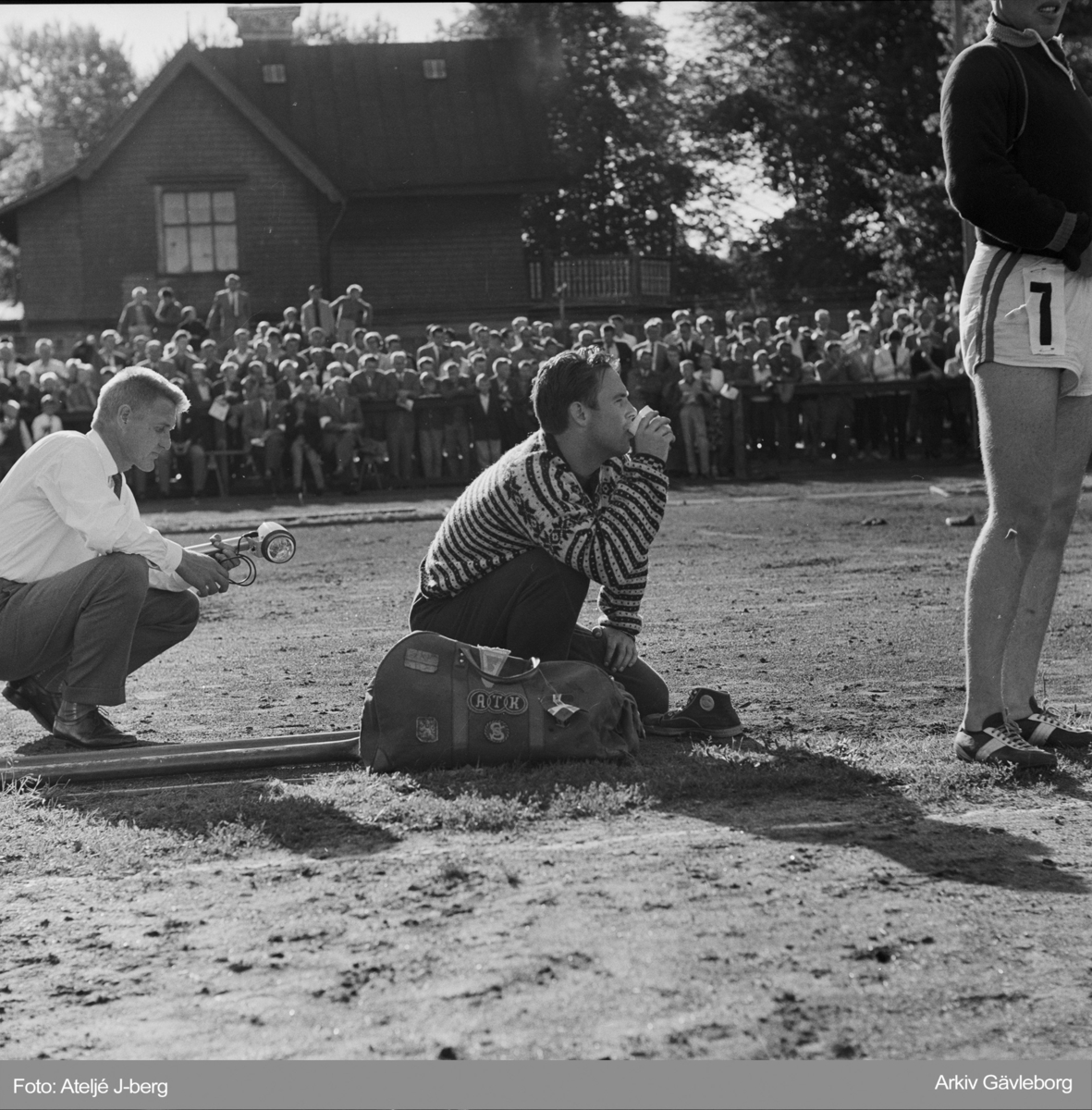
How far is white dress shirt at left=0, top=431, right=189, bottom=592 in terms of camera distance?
20.9 feet

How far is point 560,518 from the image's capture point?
5.93 m

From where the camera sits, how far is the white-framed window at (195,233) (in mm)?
37500

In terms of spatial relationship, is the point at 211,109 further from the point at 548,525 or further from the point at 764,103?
the point at 548,525

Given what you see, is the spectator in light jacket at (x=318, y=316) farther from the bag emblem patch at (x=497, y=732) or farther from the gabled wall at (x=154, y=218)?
the bag emblem patch at (x=497, y=732)

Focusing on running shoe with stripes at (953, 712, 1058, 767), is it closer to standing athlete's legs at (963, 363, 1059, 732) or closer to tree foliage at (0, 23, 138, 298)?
standing athlete's legs at (963, 363, 1059, 732)

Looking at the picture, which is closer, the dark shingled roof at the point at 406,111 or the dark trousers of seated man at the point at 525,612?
the dark trousers of seated man at the point at 525,612

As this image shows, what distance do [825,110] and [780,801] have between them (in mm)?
46174

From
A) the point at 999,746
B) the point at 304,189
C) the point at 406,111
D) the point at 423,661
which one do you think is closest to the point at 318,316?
the point at 304,189

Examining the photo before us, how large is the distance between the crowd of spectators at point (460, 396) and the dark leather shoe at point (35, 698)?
15303mm

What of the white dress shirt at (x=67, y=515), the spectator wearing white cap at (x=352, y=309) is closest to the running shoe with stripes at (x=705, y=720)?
the white dress shirt at (x=67, y=515)

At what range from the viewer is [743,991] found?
138 inches

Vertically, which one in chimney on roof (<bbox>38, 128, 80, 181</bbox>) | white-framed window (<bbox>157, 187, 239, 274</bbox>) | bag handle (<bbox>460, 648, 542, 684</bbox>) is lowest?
bag handle (<bbox>460, 648, 542, 684</bbox>)

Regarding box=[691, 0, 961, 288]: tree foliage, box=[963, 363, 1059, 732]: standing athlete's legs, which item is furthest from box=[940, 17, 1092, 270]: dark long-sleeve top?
box=[691, 0, 961, 288]: tree foliage

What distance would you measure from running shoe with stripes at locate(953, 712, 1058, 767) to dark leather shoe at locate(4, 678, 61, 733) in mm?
3399
